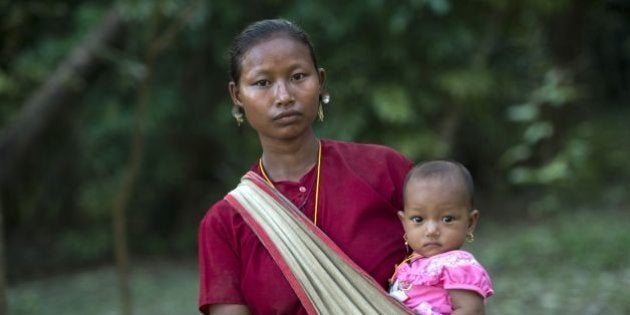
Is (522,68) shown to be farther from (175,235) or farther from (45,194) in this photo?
(45,194)

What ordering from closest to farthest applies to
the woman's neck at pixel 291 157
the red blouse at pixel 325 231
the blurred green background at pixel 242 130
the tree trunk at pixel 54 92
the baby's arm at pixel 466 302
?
the baby's arm at pixel 466 302
the red blouse at pixel 325 231
the woman's neck at pixel 291 157
the blurred green background at pixel 242 130
the tree trunk at pixel 54 92

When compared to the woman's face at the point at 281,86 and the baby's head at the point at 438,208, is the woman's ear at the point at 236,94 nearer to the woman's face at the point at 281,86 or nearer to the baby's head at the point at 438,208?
the woman's face at the point at 281,86

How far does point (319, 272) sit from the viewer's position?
2189 mm

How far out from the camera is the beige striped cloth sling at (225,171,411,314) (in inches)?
86.2

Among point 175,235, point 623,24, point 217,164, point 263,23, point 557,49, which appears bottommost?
point 263,23

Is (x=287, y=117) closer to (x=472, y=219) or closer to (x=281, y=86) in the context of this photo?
(x=281, y=86)

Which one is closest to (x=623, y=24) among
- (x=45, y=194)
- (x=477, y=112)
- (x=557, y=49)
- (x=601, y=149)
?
(x=601, y=149)

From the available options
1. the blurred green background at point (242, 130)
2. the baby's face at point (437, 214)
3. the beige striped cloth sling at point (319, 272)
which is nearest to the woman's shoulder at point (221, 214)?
the beige striped cloth sling at point (319, 272)

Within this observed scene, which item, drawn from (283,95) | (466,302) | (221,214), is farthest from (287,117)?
(466,302)

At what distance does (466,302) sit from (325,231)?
0.38 meters

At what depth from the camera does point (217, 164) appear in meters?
9.15

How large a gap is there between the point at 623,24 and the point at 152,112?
566cm

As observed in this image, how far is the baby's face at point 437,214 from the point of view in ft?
7.25

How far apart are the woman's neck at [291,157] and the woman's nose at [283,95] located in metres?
0.13
